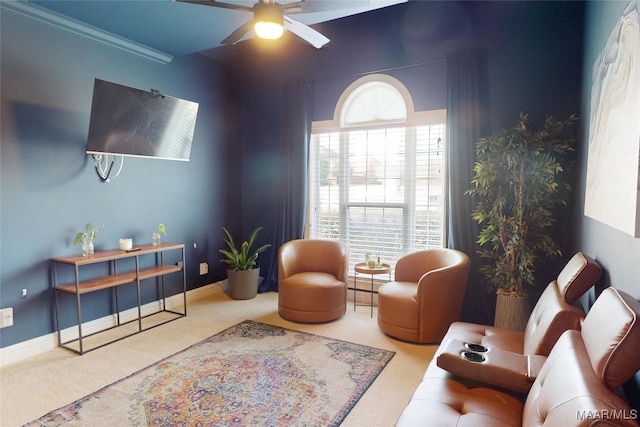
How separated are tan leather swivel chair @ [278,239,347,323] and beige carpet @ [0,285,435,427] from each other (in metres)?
0.13

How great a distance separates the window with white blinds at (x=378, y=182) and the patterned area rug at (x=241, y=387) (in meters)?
1.55

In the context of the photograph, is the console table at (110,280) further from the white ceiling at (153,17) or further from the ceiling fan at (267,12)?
the ceiling fan at (267,12)

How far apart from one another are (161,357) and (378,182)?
2.89 meters

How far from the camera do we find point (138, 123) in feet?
11.1

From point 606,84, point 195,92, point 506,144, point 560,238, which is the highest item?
point 195,92

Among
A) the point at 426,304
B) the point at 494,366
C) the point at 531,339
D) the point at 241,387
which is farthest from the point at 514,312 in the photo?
the point at 241,387

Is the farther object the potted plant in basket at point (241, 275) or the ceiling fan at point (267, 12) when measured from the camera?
the potted plant in basket at point (241, 275)

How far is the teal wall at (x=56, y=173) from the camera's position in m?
2.90

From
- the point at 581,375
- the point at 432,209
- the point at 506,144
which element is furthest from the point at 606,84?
the point at 432,209

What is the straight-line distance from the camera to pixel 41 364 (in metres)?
2.86

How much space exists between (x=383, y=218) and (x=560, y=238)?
70.1 inches

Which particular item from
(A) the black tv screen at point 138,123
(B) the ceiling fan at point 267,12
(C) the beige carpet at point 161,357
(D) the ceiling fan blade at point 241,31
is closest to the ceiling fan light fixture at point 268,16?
(B) the ceiling fan at point 267,12

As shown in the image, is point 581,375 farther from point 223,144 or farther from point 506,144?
point 223,144

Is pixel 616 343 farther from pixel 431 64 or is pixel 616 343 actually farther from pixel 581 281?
pixel 431 64
